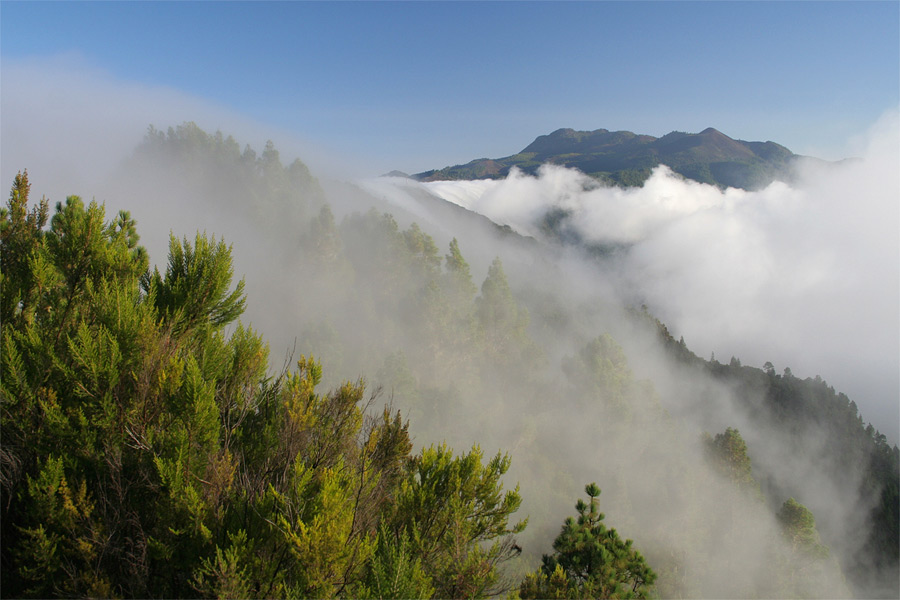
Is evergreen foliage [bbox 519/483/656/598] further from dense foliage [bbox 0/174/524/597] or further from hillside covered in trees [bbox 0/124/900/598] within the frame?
dense foliage [bbox 0/174/524/597]

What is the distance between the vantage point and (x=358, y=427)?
38.3ft

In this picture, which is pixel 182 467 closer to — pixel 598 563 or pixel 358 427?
pixel 358 427

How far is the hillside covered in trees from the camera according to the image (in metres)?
→ 8.87

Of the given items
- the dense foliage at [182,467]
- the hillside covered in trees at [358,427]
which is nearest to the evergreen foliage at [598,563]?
the hillside covered in trees at [358,427]

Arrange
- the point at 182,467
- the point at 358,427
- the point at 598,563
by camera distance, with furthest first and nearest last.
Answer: the point at 598,563 < the point at 358,427 < the point at 182,467

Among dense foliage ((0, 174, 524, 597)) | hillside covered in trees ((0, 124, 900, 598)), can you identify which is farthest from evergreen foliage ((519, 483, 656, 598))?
dense foliage ((0, 174, 524, 597))

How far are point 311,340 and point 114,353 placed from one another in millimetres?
26394

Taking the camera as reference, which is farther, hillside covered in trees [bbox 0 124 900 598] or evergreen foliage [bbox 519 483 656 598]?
evergreen foliage [bbox 519 483 656 598]

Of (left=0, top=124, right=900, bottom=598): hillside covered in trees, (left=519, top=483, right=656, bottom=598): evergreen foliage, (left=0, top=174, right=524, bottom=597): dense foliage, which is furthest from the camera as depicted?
(left=519, top=483, right=656, bottom=598): evergreen foliage

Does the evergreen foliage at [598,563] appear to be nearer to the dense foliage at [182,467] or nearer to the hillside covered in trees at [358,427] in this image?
the hillside covered in trees at [358,427]

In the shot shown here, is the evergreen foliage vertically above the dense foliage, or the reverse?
the dense foliage

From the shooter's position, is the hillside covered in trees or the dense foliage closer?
the dense foliage

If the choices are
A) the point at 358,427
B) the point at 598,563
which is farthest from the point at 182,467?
the point at 598,563

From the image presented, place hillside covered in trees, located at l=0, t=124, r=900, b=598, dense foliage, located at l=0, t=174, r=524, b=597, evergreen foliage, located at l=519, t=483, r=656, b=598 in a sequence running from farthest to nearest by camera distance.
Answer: evergreen foliage, located at l=519, t=483, r=656, b=598 → hillside covered in trees, located at l=0, t=124, r=900, b=598 → dense foliage, located at l=0, t=174, r=524, b=597
